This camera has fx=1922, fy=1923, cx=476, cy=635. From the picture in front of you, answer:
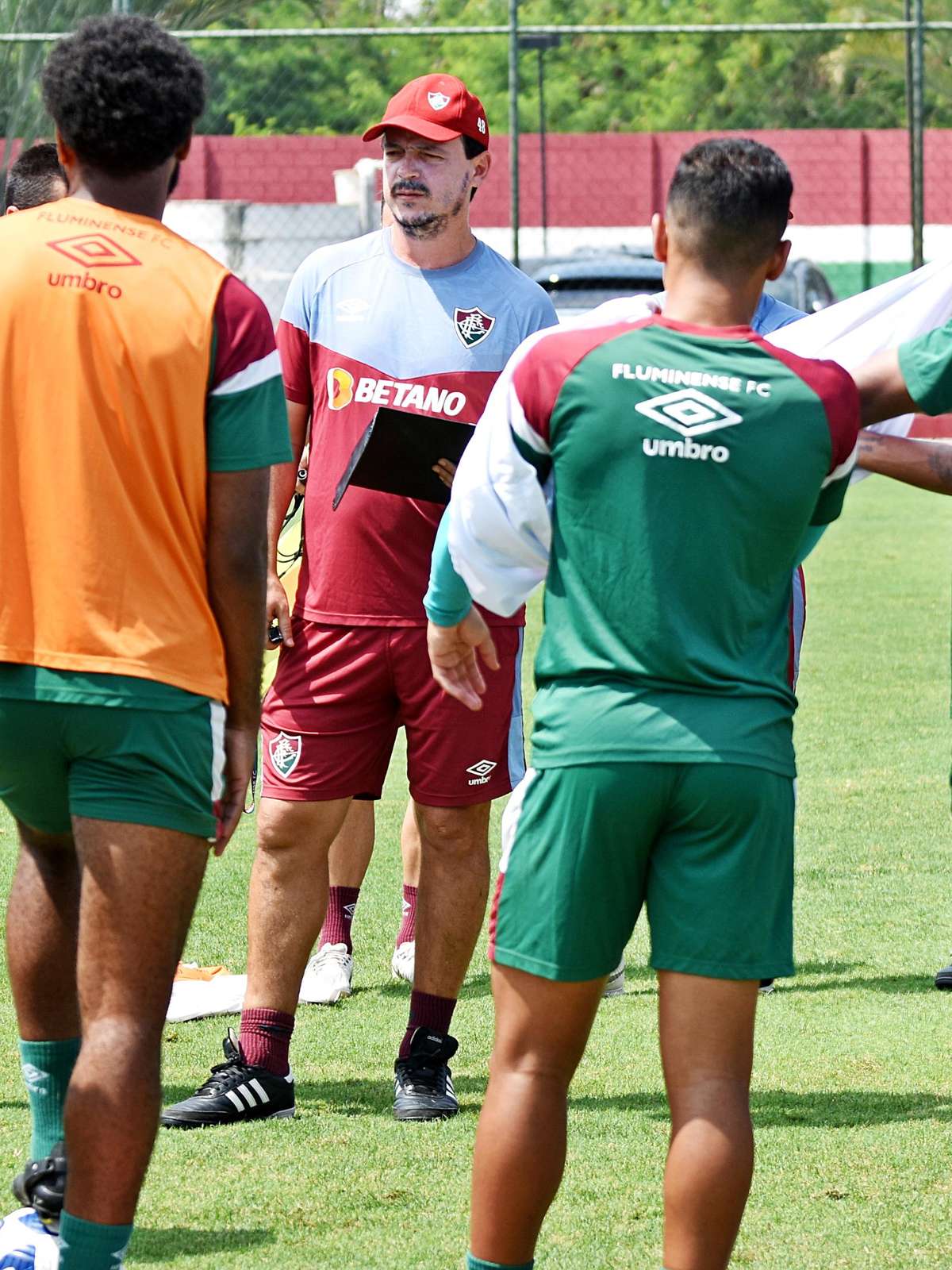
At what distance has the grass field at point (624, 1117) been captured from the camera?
12.7ft

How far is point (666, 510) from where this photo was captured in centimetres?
305

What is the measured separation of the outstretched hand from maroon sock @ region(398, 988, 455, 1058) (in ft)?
Answer: 4.90

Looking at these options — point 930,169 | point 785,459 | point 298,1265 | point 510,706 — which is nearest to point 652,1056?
point 510,706

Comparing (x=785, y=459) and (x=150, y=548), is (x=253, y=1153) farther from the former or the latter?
(x=785, y=459)

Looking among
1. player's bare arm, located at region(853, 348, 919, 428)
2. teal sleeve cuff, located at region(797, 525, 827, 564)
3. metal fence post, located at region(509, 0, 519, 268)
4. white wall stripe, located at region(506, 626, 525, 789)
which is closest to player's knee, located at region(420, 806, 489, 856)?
white wall stripe, located at region(506, 626, 525, 789)

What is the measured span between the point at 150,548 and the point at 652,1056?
2.48 meters

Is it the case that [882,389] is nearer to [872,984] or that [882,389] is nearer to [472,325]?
[472,325]

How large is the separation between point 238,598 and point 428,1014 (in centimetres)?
181

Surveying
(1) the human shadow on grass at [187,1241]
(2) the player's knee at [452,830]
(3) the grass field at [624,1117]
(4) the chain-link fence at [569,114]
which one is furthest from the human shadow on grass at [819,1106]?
(4) the chain-link fence at [569,114]

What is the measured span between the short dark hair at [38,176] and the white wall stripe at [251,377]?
2184 mm

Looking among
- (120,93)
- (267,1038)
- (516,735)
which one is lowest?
(267,1038)

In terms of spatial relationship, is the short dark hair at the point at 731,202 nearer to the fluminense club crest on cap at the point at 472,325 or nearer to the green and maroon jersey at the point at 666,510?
the green and maroon jersey at the point at 666,510

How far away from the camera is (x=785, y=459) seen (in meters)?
3.06

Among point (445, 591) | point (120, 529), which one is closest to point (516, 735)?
point (445, 591)
